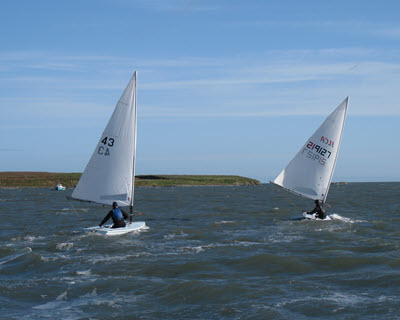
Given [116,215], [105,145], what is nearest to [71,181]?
[105,145]

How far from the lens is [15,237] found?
3022 cm

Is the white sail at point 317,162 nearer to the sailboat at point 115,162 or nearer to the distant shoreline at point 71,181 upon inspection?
the sailboat at point 115,162

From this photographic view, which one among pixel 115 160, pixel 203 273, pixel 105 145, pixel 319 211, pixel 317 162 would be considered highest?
pixel 105 145

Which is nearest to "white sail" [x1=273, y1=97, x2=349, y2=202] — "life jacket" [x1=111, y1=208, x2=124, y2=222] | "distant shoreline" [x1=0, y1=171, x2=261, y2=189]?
"life jacket" [x1=111, y1=208, x2=124, y2=222]

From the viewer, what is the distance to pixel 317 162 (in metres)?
37.0

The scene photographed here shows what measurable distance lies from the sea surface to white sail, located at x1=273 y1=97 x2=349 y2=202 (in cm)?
392

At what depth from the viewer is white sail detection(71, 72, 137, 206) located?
2923 cm

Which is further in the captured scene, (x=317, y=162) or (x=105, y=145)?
(x=317, y=162)

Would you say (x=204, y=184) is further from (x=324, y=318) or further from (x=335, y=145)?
(x=324, y=318)

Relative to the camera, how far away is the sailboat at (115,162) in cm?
2922

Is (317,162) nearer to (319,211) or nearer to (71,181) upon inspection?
(319,211)

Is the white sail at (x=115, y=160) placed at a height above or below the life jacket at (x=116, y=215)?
above

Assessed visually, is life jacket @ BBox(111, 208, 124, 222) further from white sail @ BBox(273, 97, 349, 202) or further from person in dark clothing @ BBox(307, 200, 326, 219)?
person in dark clothing @ BBox(307, 200, 326, 219)

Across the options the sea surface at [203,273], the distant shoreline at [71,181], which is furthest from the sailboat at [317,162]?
the distant shoreline at [71,181]
